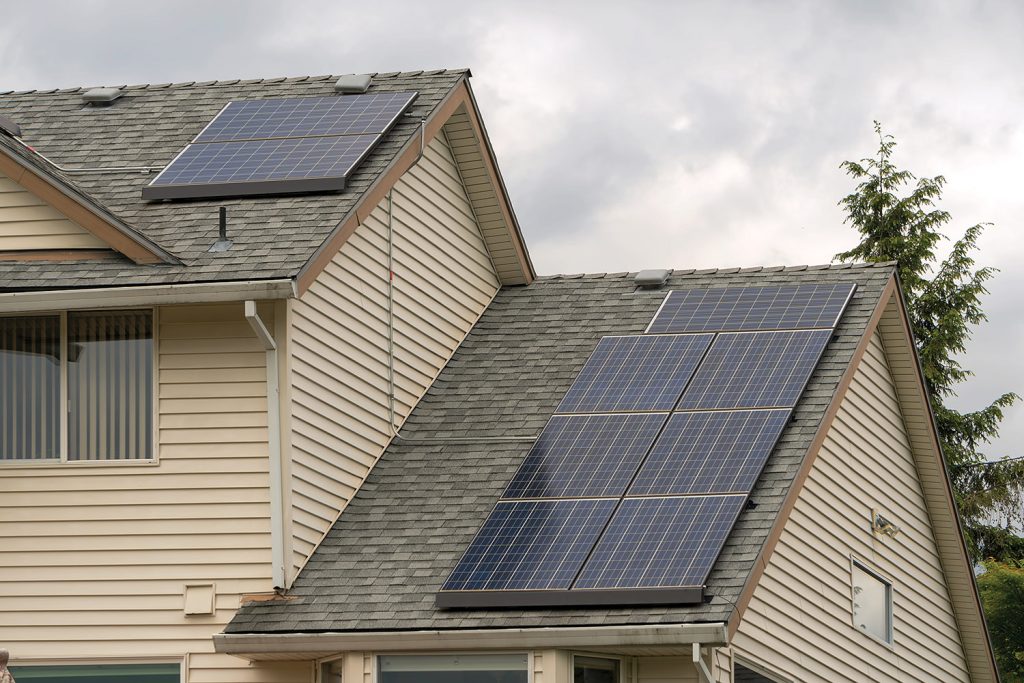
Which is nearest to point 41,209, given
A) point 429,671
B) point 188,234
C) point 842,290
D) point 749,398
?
point 188,234

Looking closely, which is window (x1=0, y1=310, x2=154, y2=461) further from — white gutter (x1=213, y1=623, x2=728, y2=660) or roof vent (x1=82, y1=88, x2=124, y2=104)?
roof vent (x1=82, y1=88, x2=124, y2=104)

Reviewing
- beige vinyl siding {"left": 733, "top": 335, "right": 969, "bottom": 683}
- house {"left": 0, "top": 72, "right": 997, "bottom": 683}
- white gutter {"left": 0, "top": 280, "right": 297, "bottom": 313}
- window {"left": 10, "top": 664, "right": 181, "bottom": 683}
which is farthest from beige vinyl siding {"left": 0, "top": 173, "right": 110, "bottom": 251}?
beige vinyl siding {"left": 733, "top": 335, "right": 969, "bottom": 683}

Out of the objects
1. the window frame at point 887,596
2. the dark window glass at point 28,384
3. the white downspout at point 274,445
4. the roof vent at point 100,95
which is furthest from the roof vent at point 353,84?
the window frame at point 887,596

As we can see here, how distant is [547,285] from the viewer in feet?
71.2

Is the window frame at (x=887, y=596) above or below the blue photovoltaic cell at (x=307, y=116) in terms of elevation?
below

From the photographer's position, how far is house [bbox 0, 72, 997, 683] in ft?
49.9

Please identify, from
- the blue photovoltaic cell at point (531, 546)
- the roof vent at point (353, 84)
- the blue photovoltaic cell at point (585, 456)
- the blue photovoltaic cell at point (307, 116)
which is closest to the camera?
the blue photovoltaic cell at point (531, 546)

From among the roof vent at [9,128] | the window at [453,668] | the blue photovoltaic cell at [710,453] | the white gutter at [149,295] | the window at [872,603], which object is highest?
the roof vent at [9,128]

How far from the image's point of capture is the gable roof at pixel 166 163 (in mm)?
16234

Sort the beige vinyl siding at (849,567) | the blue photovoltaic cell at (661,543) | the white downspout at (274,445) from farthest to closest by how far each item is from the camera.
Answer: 1. the beige vinyl siding at (849,567)
2. the white downspout at (274,445)
3. the blue photovoltaic cell at (661,543)

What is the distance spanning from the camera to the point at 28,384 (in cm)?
1673

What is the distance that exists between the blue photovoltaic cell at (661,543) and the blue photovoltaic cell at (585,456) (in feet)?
1.76

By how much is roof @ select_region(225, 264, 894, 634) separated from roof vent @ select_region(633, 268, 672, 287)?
0.30ft

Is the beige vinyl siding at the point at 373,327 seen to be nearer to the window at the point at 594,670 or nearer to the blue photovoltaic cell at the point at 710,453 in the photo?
the window at the point at 594,670
